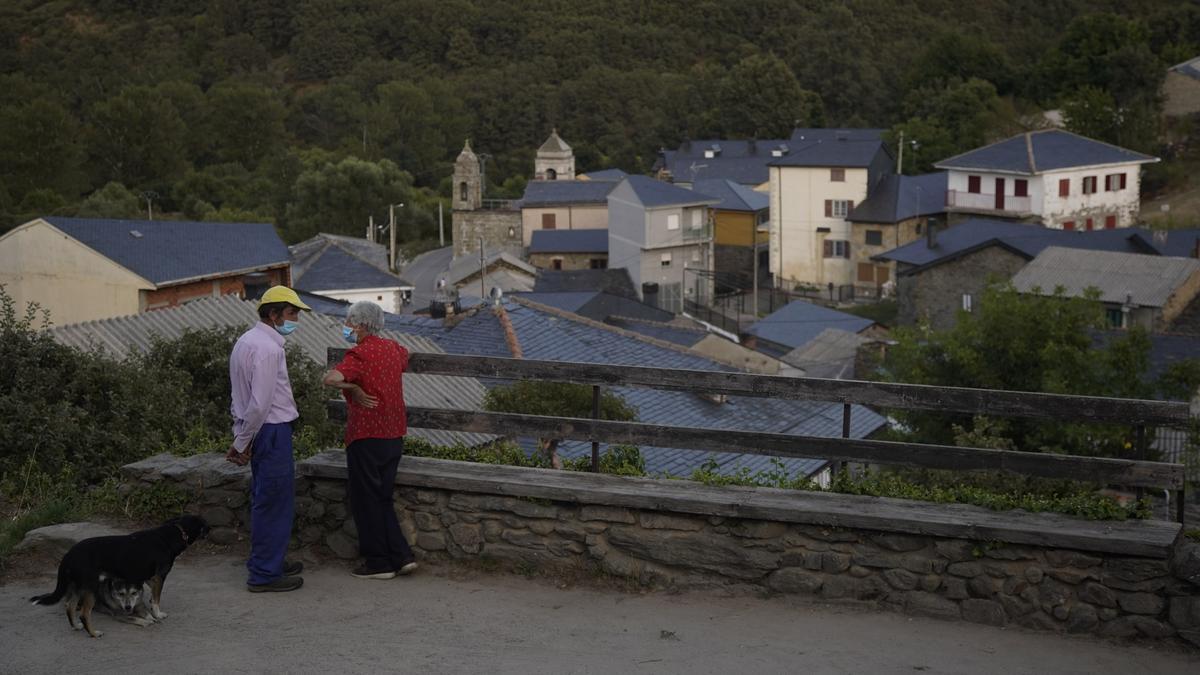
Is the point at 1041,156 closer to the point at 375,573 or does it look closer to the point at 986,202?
the point at 986,202

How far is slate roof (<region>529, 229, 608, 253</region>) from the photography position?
6594cm

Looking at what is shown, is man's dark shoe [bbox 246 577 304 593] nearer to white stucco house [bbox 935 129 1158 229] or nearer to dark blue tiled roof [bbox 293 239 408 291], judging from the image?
dark blue tiled roof [bbox 293 239 408 291]

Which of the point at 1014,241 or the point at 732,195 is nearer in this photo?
the point at 1014,241

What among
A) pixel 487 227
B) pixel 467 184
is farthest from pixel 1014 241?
pixel 467 184

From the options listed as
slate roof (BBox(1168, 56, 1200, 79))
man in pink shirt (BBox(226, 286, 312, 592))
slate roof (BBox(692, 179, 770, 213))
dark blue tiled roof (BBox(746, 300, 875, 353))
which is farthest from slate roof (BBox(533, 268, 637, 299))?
man in pink shirt (BBox(226, 286, 312, 592))

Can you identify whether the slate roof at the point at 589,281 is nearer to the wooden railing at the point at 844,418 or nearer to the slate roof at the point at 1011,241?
the slate roof at the point at 1011,241

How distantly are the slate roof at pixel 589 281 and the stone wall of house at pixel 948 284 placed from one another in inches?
431

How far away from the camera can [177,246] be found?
31156 millimetres

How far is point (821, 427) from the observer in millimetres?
19469

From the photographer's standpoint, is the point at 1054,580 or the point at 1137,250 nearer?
the point at 1054,580

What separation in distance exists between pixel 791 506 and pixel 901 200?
59.6 metres

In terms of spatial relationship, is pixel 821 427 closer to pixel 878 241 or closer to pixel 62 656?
pixel 62 656

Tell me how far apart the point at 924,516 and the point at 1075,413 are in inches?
32.7

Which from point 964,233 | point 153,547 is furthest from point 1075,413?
point 964,233
